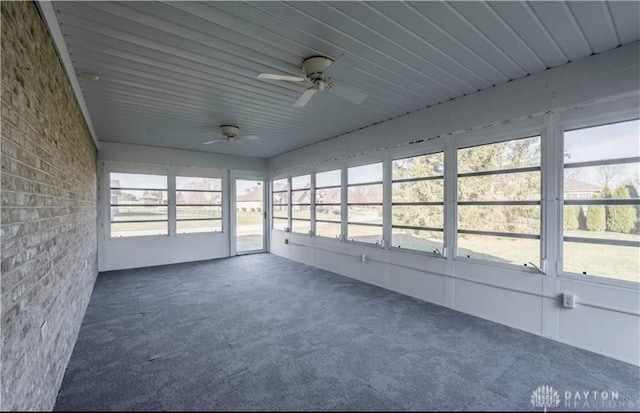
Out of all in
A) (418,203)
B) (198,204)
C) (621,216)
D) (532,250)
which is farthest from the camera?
(198,204)

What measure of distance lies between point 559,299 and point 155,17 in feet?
15.3

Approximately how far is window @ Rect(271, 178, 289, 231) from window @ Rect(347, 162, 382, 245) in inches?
96.3

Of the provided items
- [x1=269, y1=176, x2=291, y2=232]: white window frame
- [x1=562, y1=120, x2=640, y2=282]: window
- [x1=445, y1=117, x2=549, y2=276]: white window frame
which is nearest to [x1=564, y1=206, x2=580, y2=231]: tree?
[x1=562, y1=120, x2=640, y2=282]: window

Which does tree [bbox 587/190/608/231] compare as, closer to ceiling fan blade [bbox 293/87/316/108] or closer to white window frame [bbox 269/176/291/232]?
ceiling fan blade [bbox 293/87/316/108]

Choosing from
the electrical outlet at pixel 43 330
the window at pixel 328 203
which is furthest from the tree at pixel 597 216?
the electrical outlet at pixel 43 330

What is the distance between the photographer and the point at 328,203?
6250mm

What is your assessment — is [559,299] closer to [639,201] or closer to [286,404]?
[639,201]

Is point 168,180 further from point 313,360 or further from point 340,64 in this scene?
point 313,360

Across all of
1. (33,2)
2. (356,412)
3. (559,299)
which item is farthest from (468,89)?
(33,2)

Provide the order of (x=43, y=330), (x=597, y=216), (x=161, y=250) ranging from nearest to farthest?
1. (x=43, y=330)
2. (x=597, y=216)
3. (x=161, y=250)

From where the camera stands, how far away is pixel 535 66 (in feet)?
10.1

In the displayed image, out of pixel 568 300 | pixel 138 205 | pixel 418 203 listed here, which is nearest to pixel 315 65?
pixel 418 203

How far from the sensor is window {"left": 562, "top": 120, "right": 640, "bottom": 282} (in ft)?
8.90

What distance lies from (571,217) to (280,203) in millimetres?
6236
